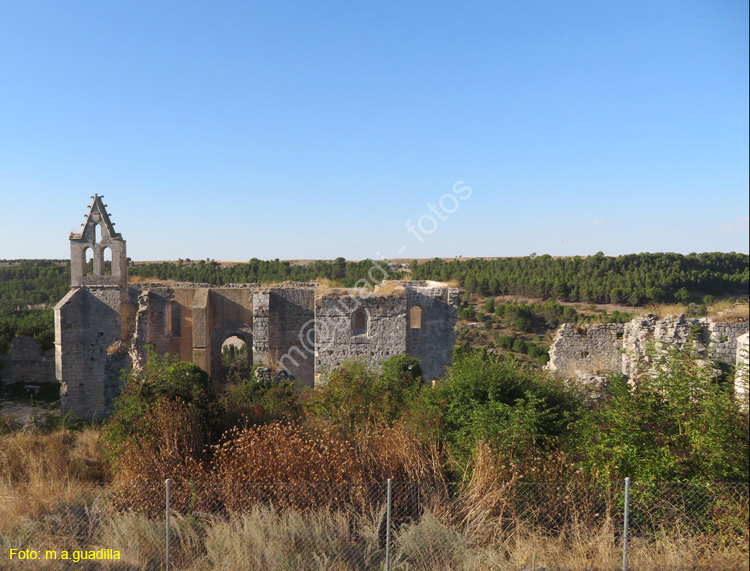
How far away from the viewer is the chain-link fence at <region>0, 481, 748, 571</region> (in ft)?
17.4

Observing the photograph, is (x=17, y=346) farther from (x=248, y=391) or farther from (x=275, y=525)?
(x=275, y=525)

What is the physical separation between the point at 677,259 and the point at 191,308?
1792 inches

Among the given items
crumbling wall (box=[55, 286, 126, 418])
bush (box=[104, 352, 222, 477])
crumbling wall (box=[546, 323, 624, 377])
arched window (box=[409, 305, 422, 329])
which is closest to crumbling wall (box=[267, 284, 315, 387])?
arched window (box=[409, 305, 422, 329])

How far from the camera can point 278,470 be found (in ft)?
21.1

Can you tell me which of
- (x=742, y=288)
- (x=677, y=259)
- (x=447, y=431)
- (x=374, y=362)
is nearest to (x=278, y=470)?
(x=447, y=431)

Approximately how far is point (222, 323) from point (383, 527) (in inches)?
485

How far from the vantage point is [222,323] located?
16.9 metres

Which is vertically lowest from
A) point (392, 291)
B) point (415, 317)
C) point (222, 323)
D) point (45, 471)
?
point (45, 471)

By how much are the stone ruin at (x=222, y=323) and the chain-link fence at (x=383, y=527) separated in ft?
24.0

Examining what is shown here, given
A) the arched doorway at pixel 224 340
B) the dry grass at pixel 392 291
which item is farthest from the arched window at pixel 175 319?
the dry grass at pixel 392 291

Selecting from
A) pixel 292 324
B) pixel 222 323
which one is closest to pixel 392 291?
pixel 292 324

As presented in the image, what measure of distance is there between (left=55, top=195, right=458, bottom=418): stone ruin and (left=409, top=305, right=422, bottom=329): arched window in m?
0.03

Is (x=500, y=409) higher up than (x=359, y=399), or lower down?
higher up

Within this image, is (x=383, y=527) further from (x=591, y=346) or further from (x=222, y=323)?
(x=222, y=323)
